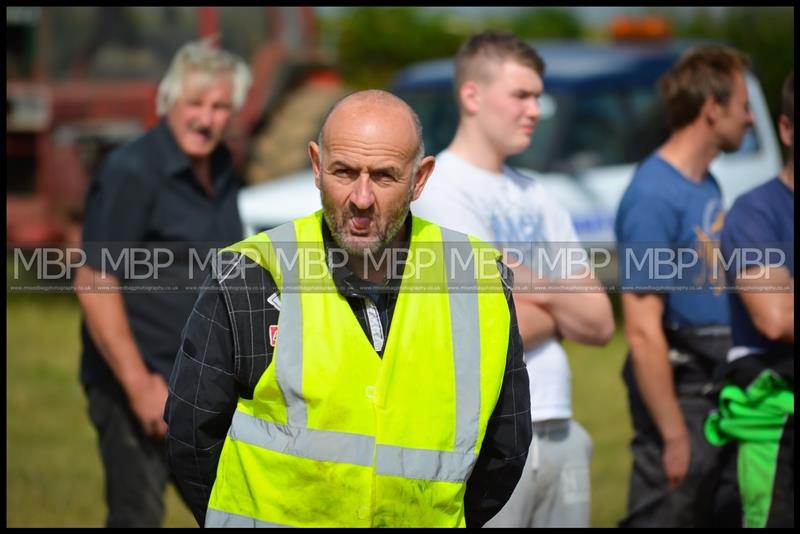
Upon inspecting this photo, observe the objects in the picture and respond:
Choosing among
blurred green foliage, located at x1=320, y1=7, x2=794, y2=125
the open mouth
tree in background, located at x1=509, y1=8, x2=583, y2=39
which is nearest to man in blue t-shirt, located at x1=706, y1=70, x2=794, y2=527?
the open mouth

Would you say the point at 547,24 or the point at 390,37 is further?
the point at 547,24

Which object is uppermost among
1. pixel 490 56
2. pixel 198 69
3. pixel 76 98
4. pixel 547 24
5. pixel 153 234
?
pixel 547 24

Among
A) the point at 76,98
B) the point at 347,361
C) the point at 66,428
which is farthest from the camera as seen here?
the point at 76,98

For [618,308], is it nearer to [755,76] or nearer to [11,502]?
[755,76]

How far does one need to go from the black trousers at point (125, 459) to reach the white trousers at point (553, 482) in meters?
1.51

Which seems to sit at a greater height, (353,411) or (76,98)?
(76,98)

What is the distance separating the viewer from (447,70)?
9445 mm

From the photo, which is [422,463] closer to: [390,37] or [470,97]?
[470,97]

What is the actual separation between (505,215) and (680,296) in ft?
3.31

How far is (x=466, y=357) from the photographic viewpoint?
8.45 ft

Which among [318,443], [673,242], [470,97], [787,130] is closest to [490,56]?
[470,97]

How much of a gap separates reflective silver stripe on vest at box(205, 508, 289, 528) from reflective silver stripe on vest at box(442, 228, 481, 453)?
0.46 meters

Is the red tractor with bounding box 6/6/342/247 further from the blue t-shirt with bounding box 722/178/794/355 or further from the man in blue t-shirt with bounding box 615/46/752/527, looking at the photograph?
the blue t-shirt with bounding box 722/178/794/355

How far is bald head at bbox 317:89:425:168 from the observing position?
8.44 ft
